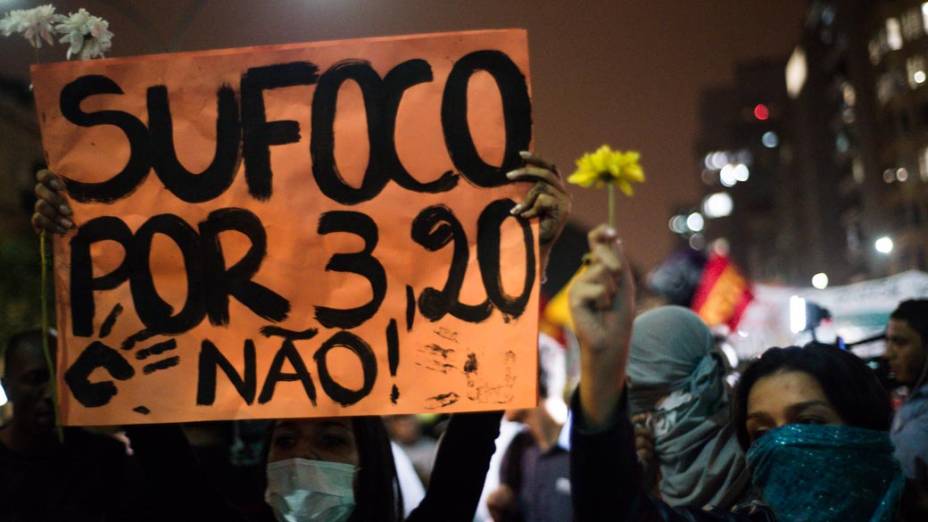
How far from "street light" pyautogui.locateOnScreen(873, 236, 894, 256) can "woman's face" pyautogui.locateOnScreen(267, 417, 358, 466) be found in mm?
65597

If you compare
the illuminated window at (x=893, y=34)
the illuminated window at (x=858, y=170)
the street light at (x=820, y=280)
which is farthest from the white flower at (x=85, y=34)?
the illuminated window at (x=858, y=170)

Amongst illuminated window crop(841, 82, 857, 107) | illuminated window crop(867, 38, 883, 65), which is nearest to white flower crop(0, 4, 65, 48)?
illuminated window crop(867, 38, 883, 65)

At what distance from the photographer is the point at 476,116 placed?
11.6 ft

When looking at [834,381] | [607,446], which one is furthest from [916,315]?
[607,446]

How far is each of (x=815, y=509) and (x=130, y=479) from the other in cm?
278

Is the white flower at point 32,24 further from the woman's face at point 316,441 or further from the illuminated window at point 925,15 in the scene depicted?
the illuminated window at point 925,15

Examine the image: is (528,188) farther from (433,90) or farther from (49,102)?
(49,102)

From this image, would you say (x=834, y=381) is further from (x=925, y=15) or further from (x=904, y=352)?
(x=925, y=15)

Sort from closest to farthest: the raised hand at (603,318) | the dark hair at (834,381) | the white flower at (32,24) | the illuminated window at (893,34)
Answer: the raised hand at (603,318)
the dark hair at (834,381)
the white flower at (32,24)
the illuminated window at (893,34)

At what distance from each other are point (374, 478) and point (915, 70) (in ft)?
213

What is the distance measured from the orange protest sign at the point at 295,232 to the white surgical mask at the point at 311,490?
21cm

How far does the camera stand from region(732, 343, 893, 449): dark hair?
10.4ft

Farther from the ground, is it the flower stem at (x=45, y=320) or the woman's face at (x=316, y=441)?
the flower stem at (x=45, y=320)

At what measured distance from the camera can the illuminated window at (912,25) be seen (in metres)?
62.3
